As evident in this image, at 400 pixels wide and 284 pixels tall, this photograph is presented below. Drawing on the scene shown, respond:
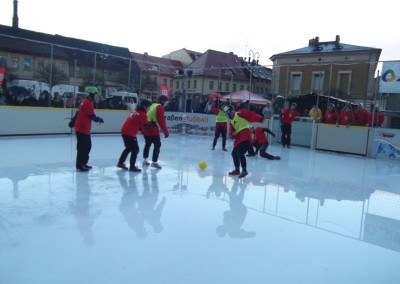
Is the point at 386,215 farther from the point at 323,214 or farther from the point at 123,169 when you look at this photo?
the point at 123,169

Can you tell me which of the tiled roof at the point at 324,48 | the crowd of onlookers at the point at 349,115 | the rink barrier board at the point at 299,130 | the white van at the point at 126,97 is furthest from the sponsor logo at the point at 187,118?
the tiled roof at the point at 324,48

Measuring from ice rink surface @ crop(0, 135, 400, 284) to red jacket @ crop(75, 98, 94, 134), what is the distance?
92 centimetres

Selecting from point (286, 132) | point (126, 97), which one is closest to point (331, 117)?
point (286, 132)

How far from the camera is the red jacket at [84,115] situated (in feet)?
21.8

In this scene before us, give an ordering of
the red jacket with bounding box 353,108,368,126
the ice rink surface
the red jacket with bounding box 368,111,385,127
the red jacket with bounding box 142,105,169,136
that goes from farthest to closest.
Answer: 1. the red jacket with bounding box 353,108,368,126
2. the red jacket with bounding box 368,111,385,127
3. the red jacket with bounding box 142,105,169,136
4. the ice rink surface

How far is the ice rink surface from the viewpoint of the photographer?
9.91 ft

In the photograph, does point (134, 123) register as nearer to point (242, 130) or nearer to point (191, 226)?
point (242, 130)

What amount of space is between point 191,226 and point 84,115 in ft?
11.8

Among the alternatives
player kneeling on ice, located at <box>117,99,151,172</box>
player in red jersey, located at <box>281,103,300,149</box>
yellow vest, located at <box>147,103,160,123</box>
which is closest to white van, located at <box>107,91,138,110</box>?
player in red jersey, located at <box>281,103,300,149</box>

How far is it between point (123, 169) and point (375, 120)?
28.1 feet

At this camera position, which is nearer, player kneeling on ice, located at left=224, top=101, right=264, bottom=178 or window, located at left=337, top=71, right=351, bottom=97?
player kneeling on ice, located at left=224, top=101, right=264, bottom=178

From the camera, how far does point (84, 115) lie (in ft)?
21.9

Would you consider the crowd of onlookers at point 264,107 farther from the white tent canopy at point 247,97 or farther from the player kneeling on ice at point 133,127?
the player kneeling on ice at point 133,127

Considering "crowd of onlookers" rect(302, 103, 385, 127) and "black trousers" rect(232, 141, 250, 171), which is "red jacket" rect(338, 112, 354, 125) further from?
"black trousers" rect(232, 141, 250, 171)
